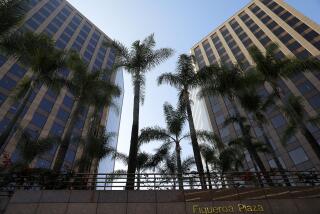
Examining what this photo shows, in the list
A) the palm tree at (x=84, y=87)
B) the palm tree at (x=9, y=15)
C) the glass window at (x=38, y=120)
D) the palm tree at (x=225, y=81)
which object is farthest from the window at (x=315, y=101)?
the glass window at (x=38, y=120)

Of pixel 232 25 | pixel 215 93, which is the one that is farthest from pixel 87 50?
pixel 215 93

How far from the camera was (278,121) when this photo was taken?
1789 inches

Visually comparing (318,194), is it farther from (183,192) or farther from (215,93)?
(215,93)

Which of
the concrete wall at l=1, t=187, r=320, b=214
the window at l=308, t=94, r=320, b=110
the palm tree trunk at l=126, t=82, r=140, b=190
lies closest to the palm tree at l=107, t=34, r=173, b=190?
the palm tree trunk at l=126, t=82, r=140, b=190

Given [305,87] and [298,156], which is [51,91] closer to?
[298,156]

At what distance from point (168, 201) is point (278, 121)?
39.0 m

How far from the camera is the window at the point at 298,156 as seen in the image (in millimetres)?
39312

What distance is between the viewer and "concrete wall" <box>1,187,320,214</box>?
38.3 ft

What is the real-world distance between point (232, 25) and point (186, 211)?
220ft

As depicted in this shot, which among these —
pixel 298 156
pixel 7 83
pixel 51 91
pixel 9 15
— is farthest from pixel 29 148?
pixel 298 156

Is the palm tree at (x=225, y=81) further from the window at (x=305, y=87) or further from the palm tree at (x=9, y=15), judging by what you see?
the window at (x=305, y=87)

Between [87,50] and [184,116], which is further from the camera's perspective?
[87,50]

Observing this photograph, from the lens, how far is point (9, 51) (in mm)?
17094

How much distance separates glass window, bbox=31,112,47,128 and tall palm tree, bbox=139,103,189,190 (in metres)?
26.6
